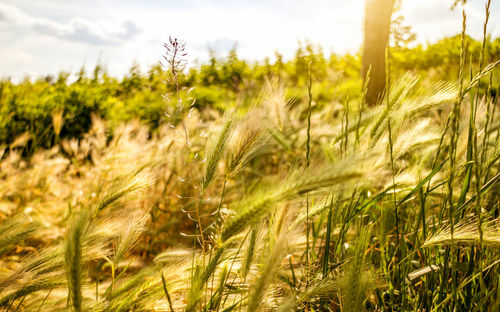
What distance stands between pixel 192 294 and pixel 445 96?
1006 mm

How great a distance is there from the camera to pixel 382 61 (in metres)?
3.34

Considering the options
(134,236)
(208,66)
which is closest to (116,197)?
(134,236)

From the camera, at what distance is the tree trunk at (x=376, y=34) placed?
318 cm

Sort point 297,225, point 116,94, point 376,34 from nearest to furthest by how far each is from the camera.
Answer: point 297,225, point 376,34, point 116,94

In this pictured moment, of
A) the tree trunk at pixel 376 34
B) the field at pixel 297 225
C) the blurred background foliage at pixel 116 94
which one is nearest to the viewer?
the field at pixel 297 225

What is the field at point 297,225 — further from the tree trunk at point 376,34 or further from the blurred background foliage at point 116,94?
the tree trunk at point 376,34

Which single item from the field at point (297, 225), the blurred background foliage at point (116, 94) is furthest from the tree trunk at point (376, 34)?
the field at point (297, 225)

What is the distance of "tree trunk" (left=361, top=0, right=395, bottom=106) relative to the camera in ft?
10.4

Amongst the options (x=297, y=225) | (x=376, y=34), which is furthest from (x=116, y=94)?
(x=297, y=225)

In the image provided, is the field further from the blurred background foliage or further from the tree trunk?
the tree trunk

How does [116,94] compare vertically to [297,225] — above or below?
above

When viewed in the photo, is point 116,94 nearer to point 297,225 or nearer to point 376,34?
point 376,34

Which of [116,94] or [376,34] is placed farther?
[116,94]

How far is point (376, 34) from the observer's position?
3244 millimetres
